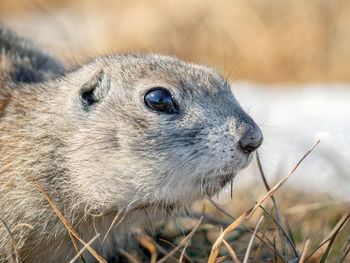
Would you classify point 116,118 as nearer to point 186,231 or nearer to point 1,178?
point 1,178

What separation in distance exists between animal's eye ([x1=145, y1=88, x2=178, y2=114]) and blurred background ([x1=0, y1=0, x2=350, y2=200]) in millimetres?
3261

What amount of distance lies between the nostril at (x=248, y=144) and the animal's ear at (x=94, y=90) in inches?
39.3

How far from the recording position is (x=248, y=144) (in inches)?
117

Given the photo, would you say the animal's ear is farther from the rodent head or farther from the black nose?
the black nose

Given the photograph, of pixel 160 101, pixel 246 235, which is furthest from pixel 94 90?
pixel 246 235

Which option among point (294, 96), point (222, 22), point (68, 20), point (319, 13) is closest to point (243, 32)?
point (222, 22)

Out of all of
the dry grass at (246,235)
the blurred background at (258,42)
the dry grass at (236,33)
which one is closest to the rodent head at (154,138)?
the dry grass at (246,235)

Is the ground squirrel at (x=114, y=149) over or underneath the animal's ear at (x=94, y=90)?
underneath

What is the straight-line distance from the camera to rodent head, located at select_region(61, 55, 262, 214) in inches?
116

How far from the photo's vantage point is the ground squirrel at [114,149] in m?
2.96

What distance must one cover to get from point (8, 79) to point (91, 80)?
3.13 feet

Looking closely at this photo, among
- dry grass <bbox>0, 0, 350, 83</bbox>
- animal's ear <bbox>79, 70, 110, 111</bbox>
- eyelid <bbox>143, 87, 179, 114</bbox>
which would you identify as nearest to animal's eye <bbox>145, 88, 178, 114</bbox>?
eyelid <bbox>143, 87, 179, 114</bbox>

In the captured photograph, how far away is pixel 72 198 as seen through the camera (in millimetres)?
3180

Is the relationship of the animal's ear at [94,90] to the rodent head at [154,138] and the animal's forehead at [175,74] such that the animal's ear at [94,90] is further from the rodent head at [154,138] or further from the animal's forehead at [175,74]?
the animal's forehead at [175,74]
